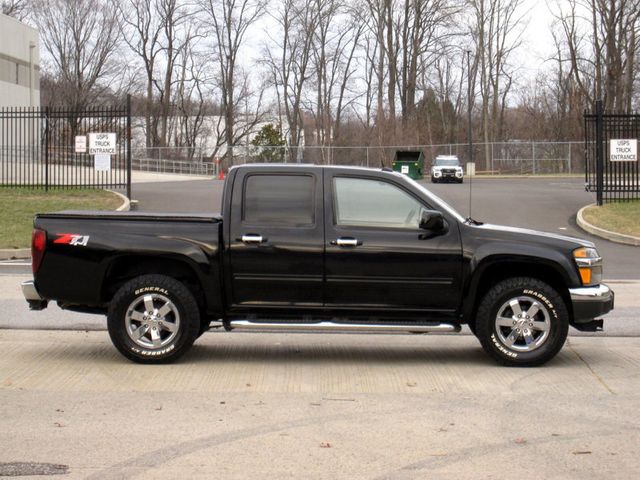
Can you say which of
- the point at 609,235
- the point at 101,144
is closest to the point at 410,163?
the point at 101,144

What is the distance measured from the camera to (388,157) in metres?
61.8

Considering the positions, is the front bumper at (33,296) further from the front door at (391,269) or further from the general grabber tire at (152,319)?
the front door at (391,269)

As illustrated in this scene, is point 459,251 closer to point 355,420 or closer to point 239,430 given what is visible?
point 355,420

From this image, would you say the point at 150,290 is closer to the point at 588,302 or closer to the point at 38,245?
the point at 38,245

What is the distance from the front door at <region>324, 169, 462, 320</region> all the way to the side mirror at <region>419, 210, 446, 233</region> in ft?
0.31

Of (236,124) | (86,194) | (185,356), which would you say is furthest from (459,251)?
(236,124)

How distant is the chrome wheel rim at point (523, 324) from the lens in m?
7.70

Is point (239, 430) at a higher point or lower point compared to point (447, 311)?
lower

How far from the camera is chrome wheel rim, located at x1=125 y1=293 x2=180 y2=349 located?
25.3ft

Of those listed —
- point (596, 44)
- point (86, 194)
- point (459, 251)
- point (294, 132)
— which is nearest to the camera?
point (459, 251)

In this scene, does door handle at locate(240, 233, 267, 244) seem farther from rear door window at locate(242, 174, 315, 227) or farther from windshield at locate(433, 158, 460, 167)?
windshield at locate(433, 158, 460, 167)

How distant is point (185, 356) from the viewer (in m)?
8.25

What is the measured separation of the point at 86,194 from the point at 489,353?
20.9 m

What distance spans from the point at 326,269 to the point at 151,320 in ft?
5.23
